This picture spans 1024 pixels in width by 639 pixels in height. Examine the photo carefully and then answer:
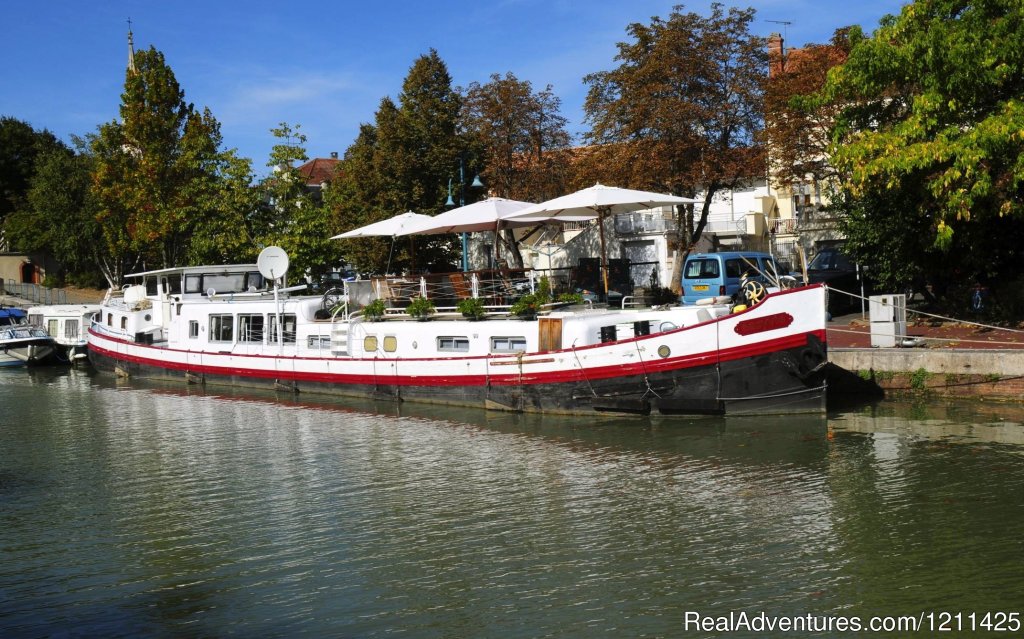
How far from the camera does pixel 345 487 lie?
1488 cm

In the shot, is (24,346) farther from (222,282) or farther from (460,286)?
(460,286)

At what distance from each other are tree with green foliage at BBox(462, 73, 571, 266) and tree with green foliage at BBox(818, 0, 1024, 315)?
19812 mm

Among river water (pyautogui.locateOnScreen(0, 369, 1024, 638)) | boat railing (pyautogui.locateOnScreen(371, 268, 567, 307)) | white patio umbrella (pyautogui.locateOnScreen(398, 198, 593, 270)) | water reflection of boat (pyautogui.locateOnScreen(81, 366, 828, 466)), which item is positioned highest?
white patio umbrella (pyautogui.locateOnScreen(398, 198, 593, 270))

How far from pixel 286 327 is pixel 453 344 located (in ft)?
21.8

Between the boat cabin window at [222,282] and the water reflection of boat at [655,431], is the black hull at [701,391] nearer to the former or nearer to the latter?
the water reflection of boat at [655,431]

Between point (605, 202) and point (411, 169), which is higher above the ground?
point (411, 169)

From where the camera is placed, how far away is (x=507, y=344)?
21594mm

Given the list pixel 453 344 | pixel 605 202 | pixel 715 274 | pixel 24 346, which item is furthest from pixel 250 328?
pixel 24 346

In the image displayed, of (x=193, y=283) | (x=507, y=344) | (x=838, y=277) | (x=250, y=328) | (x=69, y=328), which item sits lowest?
(x=507, y=344)

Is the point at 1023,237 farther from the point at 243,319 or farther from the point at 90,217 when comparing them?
the point at 90,217

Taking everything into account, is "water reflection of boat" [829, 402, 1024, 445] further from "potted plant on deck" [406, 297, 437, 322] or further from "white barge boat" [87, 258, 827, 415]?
"potted plant on deck" [406, 297, 437, 322]

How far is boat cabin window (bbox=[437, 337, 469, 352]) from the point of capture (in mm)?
22234

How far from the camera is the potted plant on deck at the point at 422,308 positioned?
23.0 metres

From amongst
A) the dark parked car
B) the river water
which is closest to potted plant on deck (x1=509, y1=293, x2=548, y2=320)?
the river water
